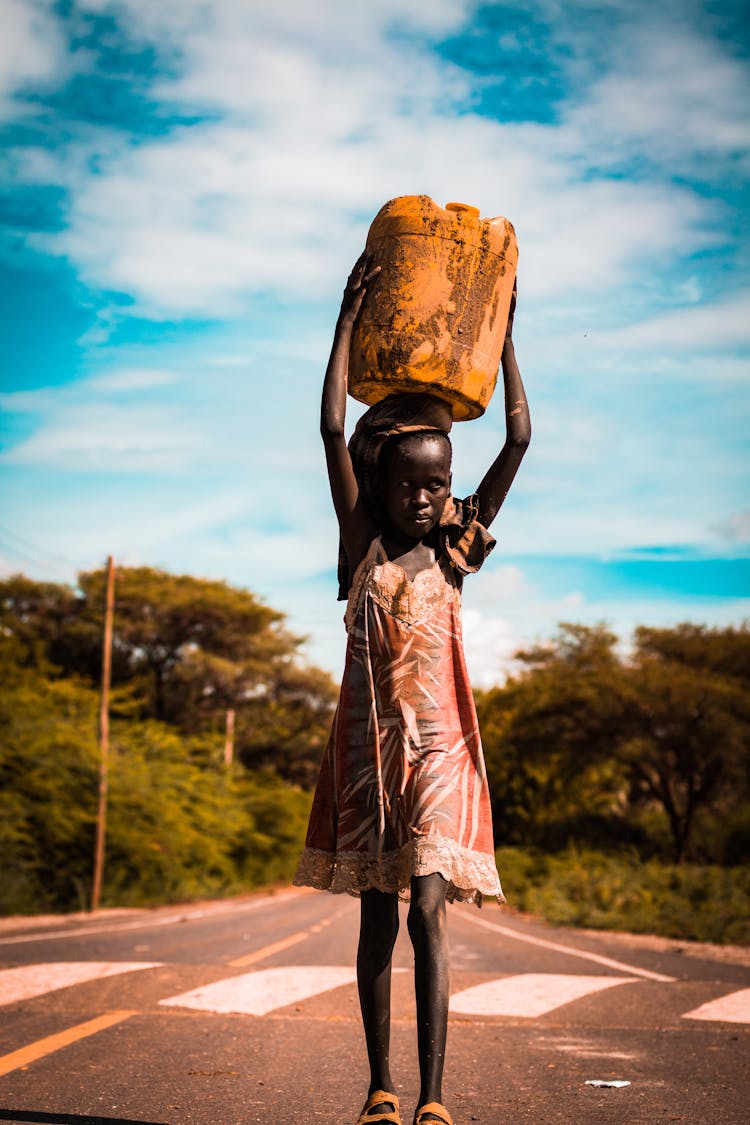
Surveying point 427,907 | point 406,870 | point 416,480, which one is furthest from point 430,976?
point 416,480

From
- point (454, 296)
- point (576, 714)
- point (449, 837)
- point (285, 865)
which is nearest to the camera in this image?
point (449, 837)

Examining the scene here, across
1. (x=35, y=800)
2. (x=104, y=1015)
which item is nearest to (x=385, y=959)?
(x=104, y=1015)

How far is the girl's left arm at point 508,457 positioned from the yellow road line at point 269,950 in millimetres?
5267

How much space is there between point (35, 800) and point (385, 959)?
860 inches

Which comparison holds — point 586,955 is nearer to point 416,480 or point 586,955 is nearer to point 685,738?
point 416,480

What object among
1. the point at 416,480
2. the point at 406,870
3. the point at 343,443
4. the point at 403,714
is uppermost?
the point at 343,443

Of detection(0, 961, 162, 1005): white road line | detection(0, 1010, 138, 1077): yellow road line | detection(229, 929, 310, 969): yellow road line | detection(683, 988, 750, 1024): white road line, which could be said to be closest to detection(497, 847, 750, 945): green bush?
detection(229, 929, 310, 969): yellow road line

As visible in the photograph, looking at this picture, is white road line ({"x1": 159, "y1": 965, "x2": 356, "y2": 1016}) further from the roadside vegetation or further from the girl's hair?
the roadside vegetation

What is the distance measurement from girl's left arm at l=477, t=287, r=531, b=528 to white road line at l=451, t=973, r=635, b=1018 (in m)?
3.27

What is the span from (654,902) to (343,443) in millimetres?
16578

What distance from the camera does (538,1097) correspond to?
12.8ft

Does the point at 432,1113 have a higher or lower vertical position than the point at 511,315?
lower

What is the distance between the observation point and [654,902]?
18531mm

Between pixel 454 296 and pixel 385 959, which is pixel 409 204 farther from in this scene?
pixel 385 959
